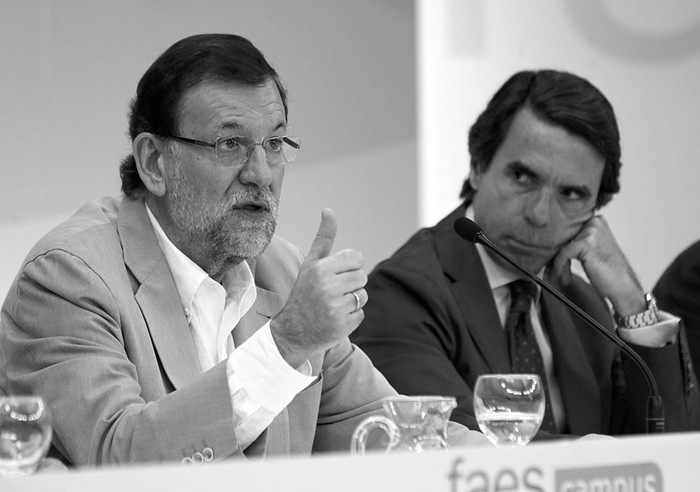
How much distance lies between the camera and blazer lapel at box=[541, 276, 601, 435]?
110 inches

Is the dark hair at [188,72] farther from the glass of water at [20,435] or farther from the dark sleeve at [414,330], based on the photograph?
the glass of water at [20,435]

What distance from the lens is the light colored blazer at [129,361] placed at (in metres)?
1.77

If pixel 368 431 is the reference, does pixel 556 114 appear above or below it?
above

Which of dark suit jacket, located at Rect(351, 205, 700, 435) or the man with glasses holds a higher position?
the man with glasses

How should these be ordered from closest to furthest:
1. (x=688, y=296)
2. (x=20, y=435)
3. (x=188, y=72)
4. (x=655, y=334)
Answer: (x=20, y=435)
(x=188, y=72)
(x=655, y=334)
(x=688, y=296)

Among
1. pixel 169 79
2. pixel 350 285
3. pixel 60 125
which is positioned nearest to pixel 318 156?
pixel 60 125

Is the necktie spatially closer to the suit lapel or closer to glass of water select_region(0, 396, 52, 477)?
the suit lapel

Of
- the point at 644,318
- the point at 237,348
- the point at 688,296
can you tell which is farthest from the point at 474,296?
the point at 237,348

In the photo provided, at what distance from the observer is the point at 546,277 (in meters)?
3.04

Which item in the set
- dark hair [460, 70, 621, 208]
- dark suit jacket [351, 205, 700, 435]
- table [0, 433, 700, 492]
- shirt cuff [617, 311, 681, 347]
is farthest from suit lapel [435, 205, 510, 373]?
table [0, 433, 700, 492]

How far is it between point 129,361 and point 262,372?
24cm

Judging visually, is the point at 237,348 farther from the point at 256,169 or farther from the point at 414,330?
the point at 414,330

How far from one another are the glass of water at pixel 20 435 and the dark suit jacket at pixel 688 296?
241 cm

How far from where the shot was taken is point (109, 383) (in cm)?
183
